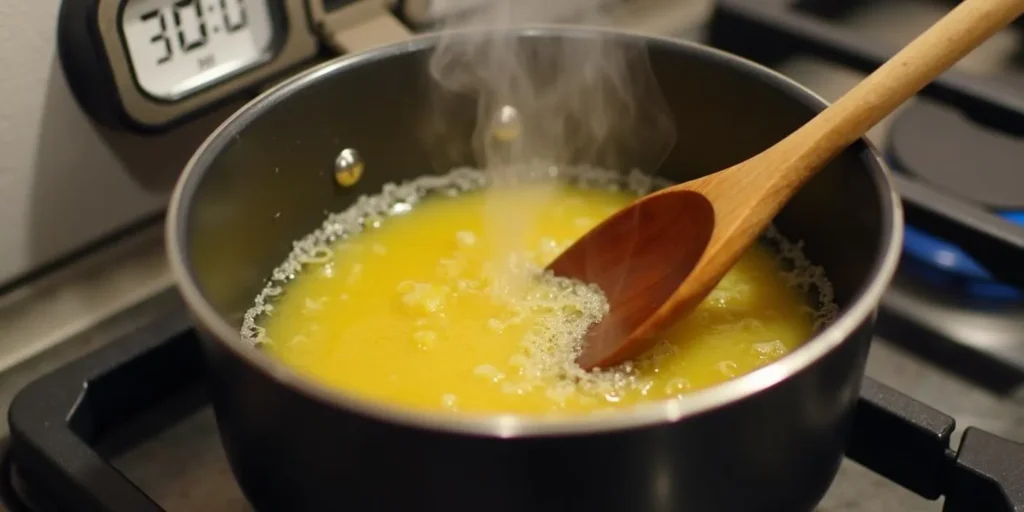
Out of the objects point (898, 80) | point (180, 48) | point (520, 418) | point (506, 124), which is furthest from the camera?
point (506, 124)

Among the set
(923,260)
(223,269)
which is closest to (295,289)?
(223,269)

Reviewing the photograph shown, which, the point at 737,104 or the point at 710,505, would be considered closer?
the point at 710,505

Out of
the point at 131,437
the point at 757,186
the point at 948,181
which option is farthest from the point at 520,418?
the point at 948,181

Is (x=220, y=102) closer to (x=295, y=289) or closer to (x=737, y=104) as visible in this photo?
(x=295, y=289)

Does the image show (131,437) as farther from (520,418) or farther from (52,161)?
(520,418)

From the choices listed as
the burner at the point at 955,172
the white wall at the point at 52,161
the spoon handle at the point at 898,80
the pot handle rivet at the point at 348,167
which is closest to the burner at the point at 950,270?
the burner at the point at 955,172
